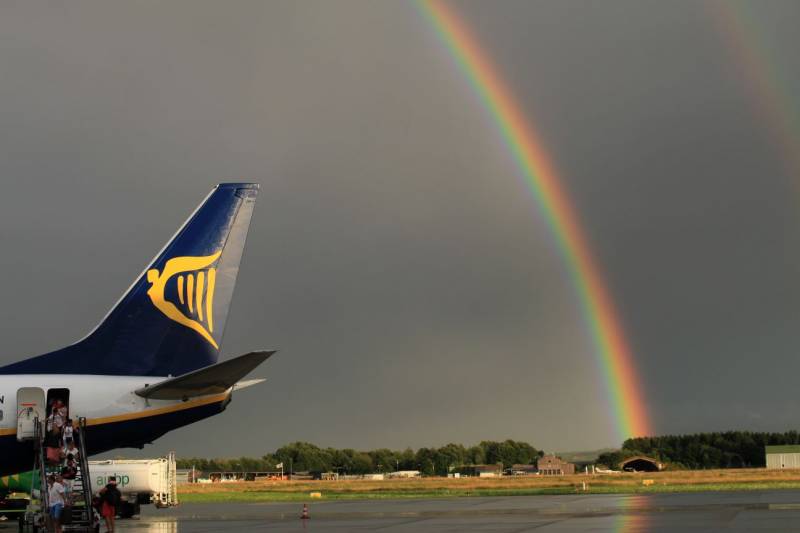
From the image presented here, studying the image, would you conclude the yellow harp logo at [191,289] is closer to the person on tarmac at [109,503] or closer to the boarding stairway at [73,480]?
the boarding stairway at [73,480]

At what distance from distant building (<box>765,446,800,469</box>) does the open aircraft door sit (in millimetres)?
156539

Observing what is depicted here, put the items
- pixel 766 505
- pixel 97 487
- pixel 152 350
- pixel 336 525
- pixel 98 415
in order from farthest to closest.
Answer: pixel 97 487 → pixel 766 505 → pixel 336 525 → pixel 152 350 → pixel 98 415

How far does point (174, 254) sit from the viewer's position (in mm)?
33562

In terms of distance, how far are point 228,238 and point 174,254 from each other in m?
1.92

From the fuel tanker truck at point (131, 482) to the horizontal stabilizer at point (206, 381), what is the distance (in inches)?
974

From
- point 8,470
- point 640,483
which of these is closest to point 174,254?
point 8,470

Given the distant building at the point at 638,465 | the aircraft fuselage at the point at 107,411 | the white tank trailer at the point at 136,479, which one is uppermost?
the aircraft fuselage at the point at 107,411

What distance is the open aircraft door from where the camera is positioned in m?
30.5

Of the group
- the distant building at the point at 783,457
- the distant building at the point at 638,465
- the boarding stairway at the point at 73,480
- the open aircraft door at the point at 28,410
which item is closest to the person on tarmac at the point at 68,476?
the boarding stairway at the point at 73,480

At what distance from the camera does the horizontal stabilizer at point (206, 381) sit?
90.2ft

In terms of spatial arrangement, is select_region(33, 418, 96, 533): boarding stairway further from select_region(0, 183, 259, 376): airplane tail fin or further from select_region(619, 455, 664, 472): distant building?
select_region(619, 455, 664, 472): distant building

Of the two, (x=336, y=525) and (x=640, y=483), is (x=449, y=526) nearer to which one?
(x=336, y=525)

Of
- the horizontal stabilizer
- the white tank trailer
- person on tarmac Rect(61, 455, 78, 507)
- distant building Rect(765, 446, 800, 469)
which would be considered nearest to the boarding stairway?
person on tarmac Rect(61, 455, 78, 507)

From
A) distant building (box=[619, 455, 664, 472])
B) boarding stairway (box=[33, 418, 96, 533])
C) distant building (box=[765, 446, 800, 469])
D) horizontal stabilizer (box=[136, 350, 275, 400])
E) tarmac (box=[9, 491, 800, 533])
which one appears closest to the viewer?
horizontal stabilizer (box=[136, 350, 275, 400])
